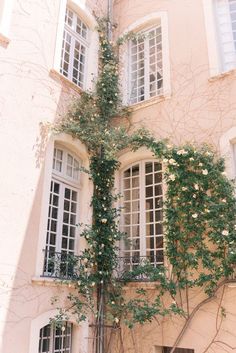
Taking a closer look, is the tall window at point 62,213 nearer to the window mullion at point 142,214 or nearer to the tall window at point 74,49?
the window mullion at point 142,214

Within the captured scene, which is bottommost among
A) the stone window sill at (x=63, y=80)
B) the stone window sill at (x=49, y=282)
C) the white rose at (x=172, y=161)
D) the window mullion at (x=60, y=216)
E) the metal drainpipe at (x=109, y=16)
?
the stone window sill at (x=49, y=282)

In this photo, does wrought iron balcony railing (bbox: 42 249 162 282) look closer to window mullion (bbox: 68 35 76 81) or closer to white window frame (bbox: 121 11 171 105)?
white window frame (bbox: 121 11 171 105)

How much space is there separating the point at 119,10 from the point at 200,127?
4.61 m

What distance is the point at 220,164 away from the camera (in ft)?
21.6

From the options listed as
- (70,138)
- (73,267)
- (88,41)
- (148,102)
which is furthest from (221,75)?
(73,267)

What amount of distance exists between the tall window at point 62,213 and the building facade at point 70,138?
2cm

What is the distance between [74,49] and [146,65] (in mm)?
1760

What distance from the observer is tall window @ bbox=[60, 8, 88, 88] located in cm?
845

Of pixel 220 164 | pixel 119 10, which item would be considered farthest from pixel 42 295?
pixel 119 10

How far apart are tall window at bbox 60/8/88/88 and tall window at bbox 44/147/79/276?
79.8 inches


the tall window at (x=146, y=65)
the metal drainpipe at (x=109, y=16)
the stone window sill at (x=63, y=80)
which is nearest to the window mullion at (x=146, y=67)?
the tall window at (x=146, y=65)

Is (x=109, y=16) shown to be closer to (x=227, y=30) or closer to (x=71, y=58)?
(x=71, y=58)

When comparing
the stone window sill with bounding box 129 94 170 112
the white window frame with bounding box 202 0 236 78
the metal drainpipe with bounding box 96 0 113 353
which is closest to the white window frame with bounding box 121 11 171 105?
the stone window sill with bounding box 129 94 170 112

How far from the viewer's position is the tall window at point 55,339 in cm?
629
